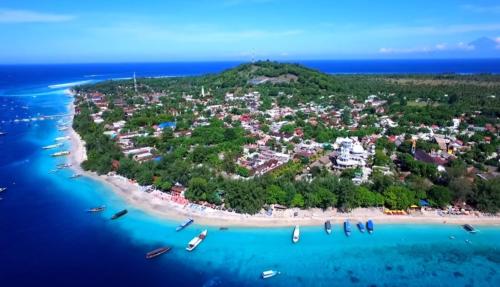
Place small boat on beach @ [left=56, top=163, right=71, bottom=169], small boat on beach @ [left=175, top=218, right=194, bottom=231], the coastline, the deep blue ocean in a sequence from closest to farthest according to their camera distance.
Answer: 1. the deep blue ocean
2. small boat on beach @ [left=175, top=218, right=194, bottom=231]
3. the coastline
4. small boat on beach @ [left=56, top=163, right=71, bottom=169]

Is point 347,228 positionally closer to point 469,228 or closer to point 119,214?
point 469,228

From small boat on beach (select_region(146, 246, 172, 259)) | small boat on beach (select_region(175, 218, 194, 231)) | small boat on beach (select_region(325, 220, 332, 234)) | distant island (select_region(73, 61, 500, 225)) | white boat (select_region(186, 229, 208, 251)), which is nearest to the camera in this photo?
small boat on beach (select_region(146, 246, 172, 259))

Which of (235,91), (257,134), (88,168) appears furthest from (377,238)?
(235,91)

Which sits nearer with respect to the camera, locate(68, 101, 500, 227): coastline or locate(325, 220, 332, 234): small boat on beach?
locate(325, 220, 332, 234): small boat on beach

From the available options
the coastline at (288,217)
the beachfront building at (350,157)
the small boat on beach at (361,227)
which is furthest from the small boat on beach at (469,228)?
the beachfront building at (350,157)

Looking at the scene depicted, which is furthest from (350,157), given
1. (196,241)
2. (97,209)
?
(97,209)

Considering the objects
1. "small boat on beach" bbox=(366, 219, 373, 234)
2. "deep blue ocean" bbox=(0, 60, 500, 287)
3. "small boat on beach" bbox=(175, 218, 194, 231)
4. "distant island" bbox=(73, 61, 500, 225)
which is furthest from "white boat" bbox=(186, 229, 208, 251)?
"small boat on beach" bbox=(366, 219, 373, 234)

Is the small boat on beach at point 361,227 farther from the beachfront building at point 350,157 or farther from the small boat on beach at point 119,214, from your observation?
the small boat on beach at point 119,214

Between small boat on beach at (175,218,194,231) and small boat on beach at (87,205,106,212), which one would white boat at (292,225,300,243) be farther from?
small boat on beach at (87,205,106,212)
